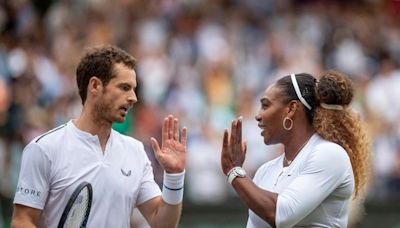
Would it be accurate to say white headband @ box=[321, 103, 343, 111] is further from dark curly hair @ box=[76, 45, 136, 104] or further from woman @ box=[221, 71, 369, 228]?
dark curly hair @ box=[76, 45, 136, 104]

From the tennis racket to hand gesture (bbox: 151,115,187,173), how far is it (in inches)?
20.7

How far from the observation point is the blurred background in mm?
13523

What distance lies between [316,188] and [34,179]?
1699 mm

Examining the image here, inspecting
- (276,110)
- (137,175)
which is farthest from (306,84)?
(137,175)

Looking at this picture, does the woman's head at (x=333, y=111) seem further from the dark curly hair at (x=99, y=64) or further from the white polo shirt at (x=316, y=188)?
the dark curly hair at (x=99, y=64)

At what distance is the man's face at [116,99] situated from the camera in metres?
7.00

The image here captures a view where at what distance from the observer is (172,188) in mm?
7156

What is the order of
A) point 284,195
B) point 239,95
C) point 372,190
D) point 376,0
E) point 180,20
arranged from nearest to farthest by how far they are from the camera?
1. point 284,195
2. point 372,190
3. point 239,95
4. point 180,20
5. point 376,0

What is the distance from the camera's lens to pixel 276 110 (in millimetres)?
7078

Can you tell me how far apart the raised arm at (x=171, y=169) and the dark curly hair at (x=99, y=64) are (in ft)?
1.53

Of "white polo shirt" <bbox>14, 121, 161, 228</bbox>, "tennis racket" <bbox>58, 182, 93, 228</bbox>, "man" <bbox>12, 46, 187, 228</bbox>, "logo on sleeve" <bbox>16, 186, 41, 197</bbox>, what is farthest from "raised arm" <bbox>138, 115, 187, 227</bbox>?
"logo on sleeve" <bbox>16, 186, 41, 197</bbox>

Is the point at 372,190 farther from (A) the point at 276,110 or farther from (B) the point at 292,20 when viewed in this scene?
(A) the point at 276,110

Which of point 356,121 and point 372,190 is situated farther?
point 372,190

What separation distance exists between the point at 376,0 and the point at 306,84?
11.5 meters
